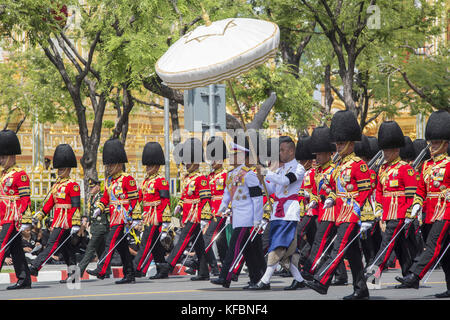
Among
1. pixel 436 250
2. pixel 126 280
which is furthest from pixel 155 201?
pixel 436 250

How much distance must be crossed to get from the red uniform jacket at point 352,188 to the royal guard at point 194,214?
4.26 m

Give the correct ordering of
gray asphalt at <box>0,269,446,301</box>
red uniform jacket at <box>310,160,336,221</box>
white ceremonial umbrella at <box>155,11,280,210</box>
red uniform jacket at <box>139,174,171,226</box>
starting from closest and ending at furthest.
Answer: white ceremonial umbrella at <box>155,11,280,210</box>
gray asphalt at <box>0,269,446,301</box>
red uniform jacket at <box>310,160,336,221</box>
red uniform jacket at <box>139,174,171,226</box>

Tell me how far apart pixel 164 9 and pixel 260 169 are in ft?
32.4

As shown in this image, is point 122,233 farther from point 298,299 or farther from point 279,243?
point 298,299

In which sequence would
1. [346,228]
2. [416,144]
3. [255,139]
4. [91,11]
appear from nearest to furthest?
[346,228] < [255,139] < [416,144] < [91,11]

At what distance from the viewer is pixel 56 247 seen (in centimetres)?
1366

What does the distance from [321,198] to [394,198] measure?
3.55 feet

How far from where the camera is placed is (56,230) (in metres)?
13.8

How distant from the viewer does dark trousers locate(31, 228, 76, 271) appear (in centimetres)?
1344

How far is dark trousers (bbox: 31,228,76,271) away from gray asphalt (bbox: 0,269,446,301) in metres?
0.36

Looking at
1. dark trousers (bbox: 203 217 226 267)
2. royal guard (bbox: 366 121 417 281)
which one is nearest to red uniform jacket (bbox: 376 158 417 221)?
royal guard (bbox: 366 121 417 281)

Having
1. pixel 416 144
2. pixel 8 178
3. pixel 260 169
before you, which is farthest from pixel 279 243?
pixel 416 144

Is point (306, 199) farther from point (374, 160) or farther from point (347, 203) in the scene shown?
point (347, 203)

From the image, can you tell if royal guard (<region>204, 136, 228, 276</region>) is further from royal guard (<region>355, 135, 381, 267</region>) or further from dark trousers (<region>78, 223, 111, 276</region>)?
royal guard (<region>355, 135, 381, 267</region>)
